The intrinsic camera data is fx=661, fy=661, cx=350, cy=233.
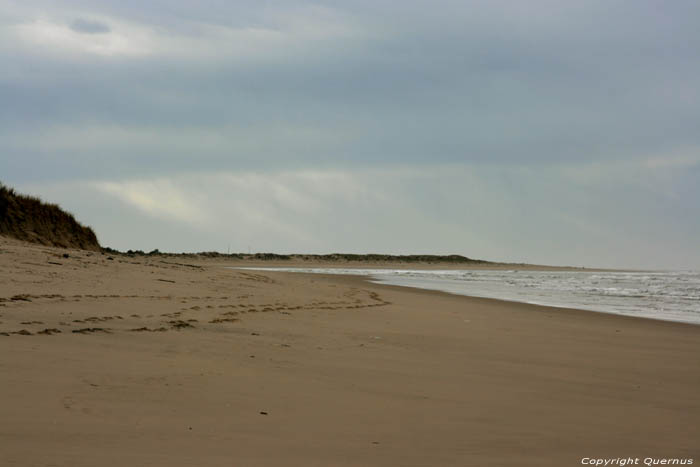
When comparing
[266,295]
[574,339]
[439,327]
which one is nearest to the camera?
[574,339]

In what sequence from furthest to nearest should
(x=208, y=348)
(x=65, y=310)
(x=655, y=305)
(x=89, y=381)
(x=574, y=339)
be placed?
(x=655, y=305), (x=574, y=339), (x=65, y=310), (x=208, y=348), (x=89, y=381)

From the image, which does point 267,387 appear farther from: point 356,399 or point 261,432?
point 261,432

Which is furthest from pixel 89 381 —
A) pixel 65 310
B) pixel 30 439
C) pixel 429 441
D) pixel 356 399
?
pixel 65 310

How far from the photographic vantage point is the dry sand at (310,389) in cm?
355

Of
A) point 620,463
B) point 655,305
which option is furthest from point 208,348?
point 655,305

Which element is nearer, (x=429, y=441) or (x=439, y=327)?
(x=429, y=441)

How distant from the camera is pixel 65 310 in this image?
7602 mm

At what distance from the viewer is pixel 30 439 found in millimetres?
3350

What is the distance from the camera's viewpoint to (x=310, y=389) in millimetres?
4949

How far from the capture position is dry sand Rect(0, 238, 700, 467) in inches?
140

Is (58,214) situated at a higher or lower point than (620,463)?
higher

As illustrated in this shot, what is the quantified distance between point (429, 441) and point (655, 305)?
49.6ft

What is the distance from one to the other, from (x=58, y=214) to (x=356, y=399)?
19.5 metres

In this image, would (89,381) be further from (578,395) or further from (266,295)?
(266,295)
